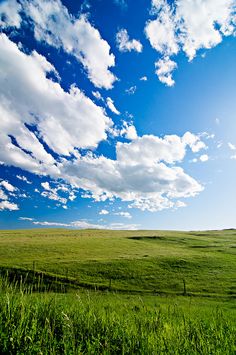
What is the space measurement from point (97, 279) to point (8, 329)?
38438mm

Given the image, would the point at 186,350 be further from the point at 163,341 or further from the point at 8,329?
the point at 8,329

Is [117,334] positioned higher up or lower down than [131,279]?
higher up

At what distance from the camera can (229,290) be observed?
41.1 m

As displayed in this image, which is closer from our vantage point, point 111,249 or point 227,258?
point 227,258

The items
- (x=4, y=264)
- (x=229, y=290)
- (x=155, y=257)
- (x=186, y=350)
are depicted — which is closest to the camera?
(x=186, y=350)

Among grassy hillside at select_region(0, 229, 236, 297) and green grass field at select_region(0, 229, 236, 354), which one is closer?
green grass field at select_region(0, 229, 236, 354)

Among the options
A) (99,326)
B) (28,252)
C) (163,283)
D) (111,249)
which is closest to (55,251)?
(28,252)

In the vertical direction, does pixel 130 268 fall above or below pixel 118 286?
above

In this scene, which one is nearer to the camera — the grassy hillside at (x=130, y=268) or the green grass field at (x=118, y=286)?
the green grass field at (x=118, y=286)

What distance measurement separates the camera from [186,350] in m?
7.77

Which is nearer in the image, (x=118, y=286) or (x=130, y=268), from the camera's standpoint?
(x=118, y=286)

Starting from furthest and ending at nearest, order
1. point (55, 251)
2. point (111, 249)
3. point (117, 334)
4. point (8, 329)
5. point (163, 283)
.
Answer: point (111, 249) → point (55, 251) → point (163, 283) → point (117, 334) → point (8, 329)

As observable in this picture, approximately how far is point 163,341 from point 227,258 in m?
59.0

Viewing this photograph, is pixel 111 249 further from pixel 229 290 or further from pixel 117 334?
pixel 117 334
